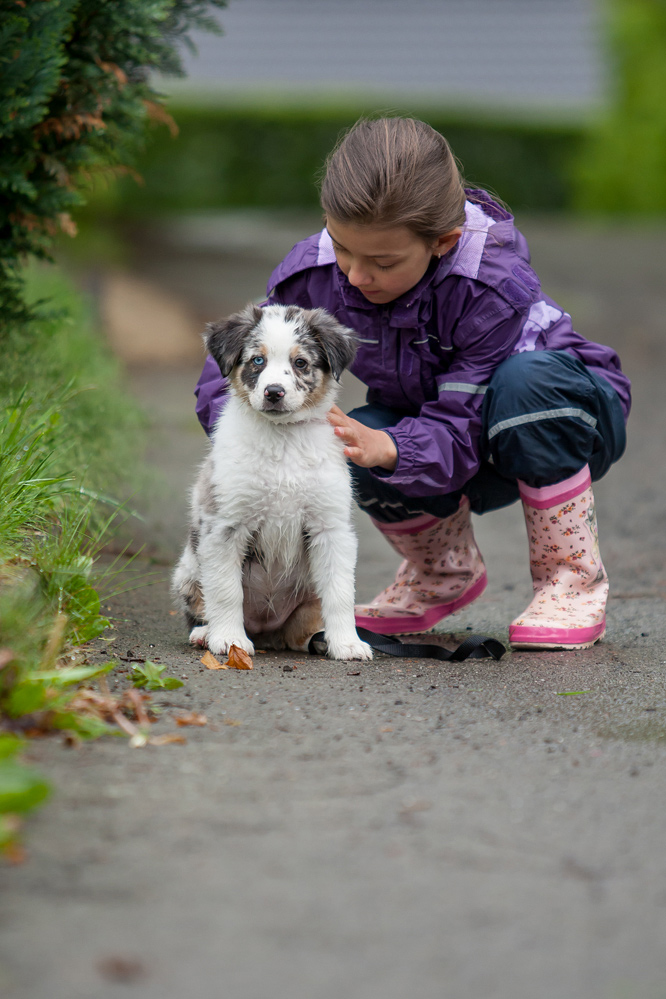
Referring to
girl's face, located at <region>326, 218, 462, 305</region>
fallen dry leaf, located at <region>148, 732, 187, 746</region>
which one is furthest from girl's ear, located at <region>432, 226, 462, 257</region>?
fallen dry leaf, located at <region>148, 732, 187, 746</region>

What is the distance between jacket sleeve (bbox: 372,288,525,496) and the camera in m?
3.60

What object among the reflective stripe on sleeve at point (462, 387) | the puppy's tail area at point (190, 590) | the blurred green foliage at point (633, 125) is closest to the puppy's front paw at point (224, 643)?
the puppy's tail area at point (190, 590)

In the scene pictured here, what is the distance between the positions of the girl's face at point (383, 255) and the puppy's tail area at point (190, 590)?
1.14 meters

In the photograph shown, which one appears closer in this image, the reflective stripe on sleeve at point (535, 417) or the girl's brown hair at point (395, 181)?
the girl's brown hair at point (395, 181)

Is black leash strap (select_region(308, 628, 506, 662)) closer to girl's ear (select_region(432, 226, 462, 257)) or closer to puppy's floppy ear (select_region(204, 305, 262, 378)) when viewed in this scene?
puppy's floppy ear (select_region(204, 305, 262, 378))

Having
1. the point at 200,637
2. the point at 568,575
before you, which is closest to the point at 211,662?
the point at 200,637

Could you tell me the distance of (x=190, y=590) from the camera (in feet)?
12.1

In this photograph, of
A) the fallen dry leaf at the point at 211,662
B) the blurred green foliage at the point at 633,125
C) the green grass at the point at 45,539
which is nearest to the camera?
the green grass at the point at 45,539

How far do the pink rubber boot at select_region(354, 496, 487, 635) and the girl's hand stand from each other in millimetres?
690

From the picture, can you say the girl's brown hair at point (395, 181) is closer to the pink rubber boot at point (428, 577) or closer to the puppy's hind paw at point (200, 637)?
the pink rubber boot at point (428, 577)

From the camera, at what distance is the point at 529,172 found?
2081cm

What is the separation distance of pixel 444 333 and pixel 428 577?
110 cm

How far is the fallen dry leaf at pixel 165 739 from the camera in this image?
2422 millimetres

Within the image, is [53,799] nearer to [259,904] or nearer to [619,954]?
[259,904]
